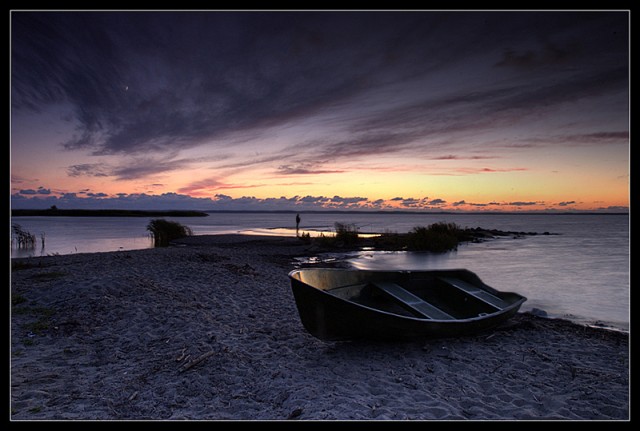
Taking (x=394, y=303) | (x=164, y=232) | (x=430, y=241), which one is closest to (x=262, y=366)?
(x=394, y=303)

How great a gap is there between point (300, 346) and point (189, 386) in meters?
1.84

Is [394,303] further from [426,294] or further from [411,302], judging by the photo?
[426,294]

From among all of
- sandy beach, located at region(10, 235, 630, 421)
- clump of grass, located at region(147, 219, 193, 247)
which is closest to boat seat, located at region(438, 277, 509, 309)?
sandy beach, located at region(10, 235, 630, 421)

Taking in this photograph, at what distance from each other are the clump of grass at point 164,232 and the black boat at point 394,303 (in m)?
18.1

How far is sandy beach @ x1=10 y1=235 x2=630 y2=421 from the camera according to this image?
3.75 meters

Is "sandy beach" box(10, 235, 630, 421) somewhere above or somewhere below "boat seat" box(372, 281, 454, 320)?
below

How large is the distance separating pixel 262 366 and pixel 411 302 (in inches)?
111

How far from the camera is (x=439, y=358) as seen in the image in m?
5.21

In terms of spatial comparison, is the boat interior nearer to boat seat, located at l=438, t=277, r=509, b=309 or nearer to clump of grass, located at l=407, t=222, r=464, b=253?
boat seat, located at l=438, t=277, r=509, b=309

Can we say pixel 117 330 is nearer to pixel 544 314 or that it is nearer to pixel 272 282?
pixel 272 282

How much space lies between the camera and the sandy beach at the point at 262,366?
3.75 meters

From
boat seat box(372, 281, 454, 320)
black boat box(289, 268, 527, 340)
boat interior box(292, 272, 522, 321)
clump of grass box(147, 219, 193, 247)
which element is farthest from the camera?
clump of grass box(147, 219, 193, 247)

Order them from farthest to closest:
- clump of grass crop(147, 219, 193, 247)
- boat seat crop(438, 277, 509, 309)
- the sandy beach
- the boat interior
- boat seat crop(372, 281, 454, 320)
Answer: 1. clump of grass crop(147, 219, 193, 247)
2. boat seat crop(438, 277, 509, 309)
3. the boat interior
4. boat seat crop(372, 281, 454, 320)
5. the sandy beach

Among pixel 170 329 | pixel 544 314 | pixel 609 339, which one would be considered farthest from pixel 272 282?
pixel 609 339
